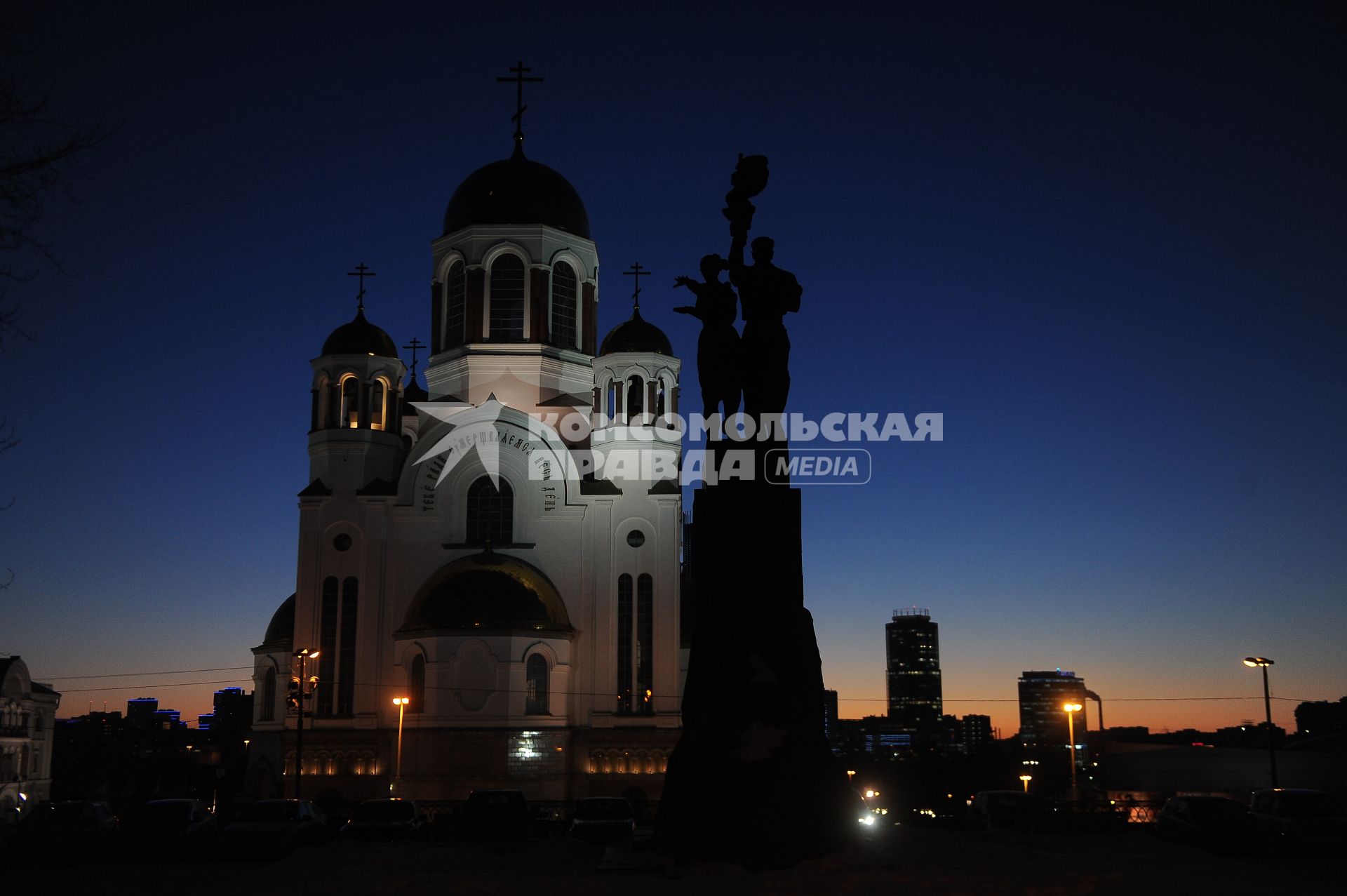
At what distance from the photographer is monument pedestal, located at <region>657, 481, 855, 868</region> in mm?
10898

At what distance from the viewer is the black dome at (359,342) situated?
40594 mm

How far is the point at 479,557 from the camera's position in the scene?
124 feet

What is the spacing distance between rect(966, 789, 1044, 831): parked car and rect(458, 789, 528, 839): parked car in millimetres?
7446

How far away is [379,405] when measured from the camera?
40750mm

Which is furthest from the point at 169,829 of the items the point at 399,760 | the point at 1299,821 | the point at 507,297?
the point at 507,297

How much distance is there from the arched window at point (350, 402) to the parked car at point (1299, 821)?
95.1 ft

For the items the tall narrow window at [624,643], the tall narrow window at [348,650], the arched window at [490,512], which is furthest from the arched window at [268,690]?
the tall narrow window at [624,643]

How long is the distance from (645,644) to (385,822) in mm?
20401

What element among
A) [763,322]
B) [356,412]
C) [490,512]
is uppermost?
[356,412]

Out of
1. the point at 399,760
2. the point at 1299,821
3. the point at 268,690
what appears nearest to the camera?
the point at 1299,821

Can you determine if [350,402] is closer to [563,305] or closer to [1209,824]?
[563,305]

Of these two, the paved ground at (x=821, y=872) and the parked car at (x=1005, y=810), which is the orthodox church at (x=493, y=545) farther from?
the paved ground at (x=821, y=872)

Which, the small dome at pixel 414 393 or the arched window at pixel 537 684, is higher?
the small dome at pixel 414 393

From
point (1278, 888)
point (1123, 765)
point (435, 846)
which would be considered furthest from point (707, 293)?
point (1123, 765)
